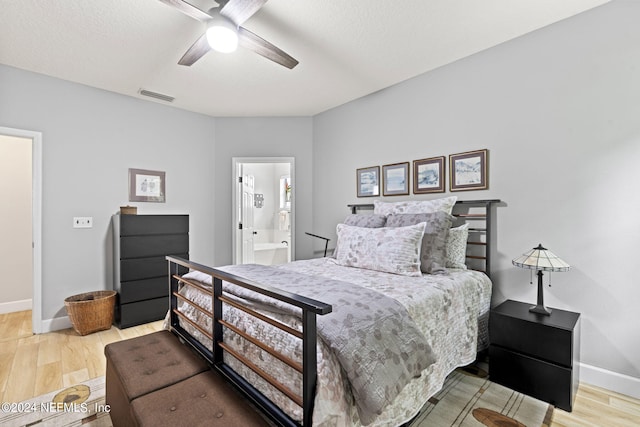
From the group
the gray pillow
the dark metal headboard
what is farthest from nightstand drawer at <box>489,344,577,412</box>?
the gray pillow

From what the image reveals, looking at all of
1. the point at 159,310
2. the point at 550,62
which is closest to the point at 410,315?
the point at 550,62

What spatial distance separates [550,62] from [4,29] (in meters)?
4.13

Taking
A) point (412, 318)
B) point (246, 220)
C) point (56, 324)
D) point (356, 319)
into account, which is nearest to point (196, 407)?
point (356, 319)

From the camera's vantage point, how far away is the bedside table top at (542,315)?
1857 mm

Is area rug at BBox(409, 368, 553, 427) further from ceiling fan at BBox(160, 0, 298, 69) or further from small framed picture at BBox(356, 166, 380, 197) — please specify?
ceiling fan at BBox(160, 0, 298, 69)

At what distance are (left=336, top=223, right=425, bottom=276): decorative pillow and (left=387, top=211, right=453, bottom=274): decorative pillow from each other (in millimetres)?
95

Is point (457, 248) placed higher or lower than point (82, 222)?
lower

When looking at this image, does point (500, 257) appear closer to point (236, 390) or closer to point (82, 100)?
point (236, 390)

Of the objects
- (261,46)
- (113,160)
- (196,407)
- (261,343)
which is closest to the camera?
(196,407)

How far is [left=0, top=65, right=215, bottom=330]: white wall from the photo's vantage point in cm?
301

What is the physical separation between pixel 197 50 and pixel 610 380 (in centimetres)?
364

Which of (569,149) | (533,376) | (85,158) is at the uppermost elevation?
(85,158)

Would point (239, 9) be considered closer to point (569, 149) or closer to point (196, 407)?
point (196, 407)

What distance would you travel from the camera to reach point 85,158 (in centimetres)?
327
